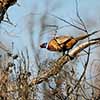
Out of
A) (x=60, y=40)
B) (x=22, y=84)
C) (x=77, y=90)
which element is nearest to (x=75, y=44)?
(x=60, y=40)

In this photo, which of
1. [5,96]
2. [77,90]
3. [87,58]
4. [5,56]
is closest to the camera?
[87,58]

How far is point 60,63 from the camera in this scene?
306 centimetres

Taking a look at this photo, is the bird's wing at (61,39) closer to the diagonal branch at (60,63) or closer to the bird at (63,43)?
the bird at (63,43)

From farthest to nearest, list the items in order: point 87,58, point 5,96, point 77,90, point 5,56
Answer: point 5,56 → point 5,96 → point 77,90 → point 87,58

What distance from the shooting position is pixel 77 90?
338 cm

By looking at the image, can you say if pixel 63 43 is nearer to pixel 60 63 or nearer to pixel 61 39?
pixel 61 39

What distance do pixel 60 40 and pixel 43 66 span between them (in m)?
0.73

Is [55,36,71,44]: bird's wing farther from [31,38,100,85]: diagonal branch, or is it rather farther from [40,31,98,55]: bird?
[31,38,100,85]: diagonal branch

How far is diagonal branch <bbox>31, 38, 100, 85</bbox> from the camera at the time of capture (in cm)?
290

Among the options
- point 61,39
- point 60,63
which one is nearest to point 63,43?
point 61,39

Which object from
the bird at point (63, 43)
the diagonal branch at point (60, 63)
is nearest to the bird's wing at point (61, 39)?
the bird at point (63, 43)

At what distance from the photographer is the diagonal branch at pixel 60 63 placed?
114 inches

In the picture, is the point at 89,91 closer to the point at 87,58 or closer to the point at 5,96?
the point at 87,58

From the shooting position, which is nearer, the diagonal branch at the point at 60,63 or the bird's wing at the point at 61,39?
the diagonal branch at the point at 60,63
